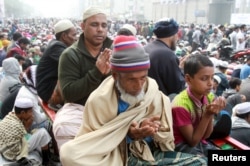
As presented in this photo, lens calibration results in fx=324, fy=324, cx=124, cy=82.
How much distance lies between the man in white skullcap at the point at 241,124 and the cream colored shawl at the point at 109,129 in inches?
71.1

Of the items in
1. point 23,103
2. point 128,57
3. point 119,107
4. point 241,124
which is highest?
point 128,57

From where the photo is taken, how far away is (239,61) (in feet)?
34.3

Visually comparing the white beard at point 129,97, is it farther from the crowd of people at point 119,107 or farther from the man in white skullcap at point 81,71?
the man in white skullcap at point 81,71

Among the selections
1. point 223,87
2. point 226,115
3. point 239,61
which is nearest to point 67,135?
point 226,115

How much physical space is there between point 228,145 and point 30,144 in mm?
2089

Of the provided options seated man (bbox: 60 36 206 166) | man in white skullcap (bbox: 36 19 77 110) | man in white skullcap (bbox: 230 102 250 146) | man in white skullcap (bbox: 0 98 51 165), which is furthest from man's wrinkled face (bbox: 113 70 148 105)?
man in white skullcap (bbox: 230 102 250 146)

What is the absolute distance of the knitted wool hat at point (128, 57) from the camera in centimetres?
199

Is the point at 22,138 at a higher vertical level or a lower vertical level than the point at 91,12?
lower

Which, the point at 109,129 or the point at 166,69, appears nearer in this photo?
the point at 109,129

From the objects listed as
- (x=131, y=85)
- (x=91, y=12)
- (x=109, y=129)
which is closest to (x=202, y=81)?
(x=131, y=85)

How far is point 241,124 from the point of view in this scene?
153 inches

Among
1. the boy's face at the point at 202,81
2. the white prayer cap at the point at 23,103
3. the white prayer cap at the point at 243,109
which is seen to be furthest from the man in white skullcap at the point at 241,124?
the white prayer cap at the point at 23,103

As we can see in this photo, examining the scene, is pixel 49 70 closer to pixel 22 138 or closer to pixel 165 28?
pixel 22 138

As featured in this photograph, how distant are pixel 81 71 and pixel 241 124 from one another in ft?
7.18
